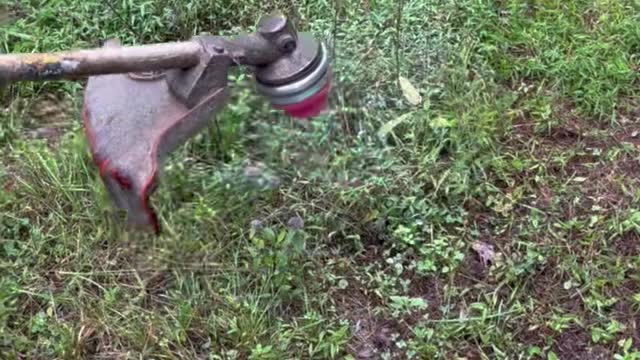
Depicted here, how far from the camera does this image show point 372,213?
3307 mm

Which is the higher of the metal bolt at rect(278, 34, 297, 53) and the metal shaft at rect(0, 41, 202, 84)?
the metal shaft at rect(0, 41, 202, 84)

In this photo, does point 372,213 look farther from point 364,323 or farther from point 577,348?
point 577,348

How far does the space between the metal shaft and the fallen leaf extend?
111cm

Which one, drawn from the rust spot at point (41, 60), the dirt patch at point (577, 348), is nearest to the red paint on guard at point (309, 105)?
the rust spot at point (41, 60)

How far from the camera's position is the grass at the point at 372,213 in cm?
Result: 304

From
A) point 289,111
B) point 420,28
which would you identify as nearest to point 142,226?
point 289,111

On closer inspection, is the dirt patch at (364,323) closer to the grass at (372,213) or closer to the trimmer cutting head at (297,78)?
the grass at (372,213)

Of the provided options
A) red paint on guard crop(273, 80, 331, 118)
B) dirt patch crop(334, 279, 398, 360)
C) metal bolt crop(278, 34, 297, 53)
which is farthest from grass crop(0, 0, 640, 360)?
metal bolt crop(278, 34, 297, 53)

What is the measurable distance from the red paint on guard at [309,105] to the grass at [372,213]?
23cm

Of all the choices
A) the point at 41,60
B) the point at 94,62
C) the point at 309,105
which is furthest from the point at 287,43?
the point at 41,60

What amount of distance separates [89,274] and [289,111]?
81 centimetres

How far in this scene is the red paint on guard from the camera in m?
3.11

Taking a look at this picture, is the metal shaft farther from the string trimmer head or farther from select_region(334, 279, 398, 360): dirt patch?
select_region(334, 279, 398, 360): dirt patch

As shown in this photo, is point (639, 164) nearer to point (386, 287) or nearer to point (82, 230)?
point (386, 287)
